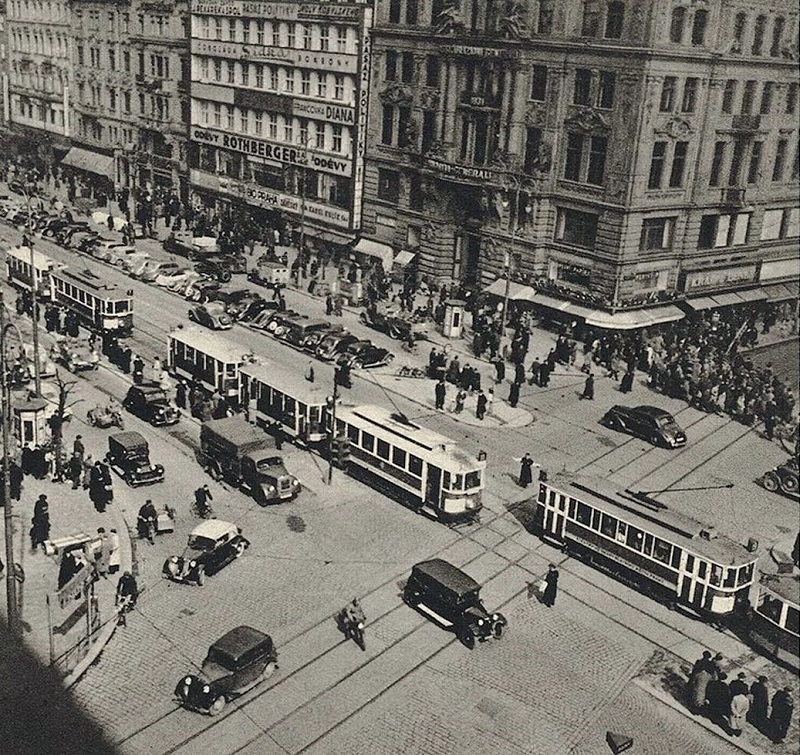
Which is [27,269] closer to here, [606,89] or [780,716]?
[606,89]

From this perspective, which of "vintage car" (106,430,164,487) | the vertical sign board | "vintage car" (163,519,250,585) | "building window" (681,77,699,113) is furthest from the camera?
the vertical sign board

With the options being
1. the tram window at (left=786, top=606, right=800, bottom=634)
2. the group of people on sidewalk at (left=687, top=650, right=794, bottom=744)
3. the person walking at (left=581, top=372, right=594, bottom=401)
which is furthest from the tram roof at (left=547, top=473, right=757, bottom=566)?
the person walking at (left=581, top=372, right=594, bottom=401)

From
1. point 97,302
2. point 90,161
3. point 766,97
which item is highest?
point 766,97

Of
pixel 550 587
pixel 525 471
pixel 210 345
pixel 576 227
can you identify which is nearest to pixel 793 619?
pixel 550 587

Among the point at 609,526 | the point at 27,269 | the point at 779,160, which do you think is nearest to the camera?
the point at 609,526

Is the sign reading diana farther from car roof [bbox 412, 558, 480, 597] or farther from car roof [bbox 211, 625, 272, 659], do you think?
car roof [bbox 211, 625, 272, 659]

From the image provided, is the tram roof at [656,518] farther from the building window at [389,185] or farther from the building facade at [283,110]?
the building facade at [283,110]
